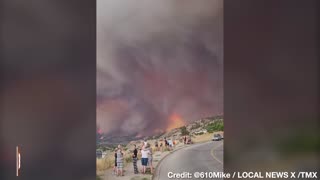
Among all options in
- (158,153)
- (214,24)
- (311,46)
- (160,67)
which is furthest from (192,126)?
(311,46)

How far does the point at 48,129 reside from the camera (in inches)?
102

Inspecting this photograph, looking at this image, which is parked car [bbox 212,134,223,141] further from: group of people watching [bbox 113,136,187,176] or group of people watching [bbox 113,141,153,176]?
group of people watching [bbox 113,141,153,176]

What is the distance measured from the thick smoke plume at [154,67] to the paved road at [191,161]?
9.1 inches

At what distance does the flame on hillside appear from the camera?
2.58m

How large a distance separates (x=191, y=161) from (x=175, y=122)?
0.33 m

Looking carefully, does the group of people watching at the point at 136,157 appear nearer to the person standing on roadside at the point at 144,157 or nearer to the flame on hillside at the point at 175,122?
the person standing on roadside at the point at 144,157

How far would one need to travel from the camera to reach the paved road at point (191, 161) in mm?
2584

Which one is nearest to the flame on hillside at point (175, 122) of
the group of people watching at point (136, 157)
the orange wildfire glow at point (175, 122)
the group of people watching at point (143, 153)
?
the orange wildfire glow at point (175, 122)

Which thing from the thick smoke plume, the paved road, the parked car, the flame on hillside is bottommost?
the paved road

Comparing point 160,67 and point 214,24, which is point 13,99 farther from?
point 214,24

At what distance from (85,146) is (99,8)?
3.52ft

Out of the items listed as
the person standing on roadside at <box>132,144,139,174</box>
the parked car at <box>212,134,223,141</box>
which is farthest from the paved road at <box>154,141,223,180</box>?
the person standing on roadside at <box>132,144,139,174</box>

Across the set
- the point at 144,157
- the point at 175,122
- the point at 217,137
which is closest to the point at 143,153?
the point at 144,157

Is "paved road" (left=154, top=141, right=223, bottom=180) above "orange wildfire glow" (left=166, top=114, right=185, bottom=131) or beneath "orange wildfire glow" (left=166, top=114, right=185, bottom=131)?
beneath
